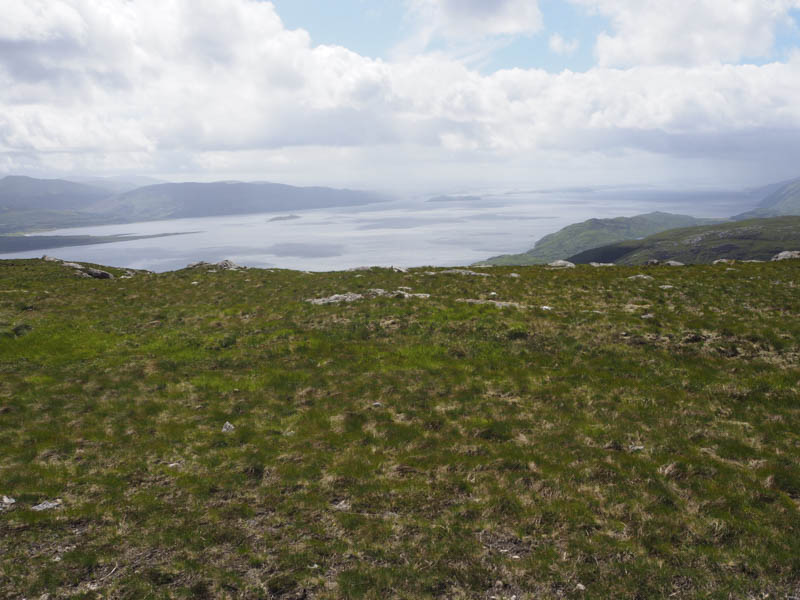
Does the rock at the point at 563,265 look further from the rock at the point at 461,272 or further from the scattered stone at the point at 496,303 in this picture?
the scattered stone at the point at 496,303

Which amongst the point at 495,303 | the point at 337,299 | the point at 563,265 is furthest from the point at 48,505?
the point at 563,265

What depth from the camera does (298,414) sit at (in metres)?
17.7

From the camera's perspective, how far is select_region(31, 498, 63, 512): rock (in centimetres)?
1185

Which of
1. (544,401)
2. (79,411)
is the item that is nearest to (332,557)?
(544,401)

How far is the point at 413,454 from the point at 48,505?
11582 mm

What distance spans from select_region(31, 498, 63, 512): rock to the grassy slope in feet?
→ 0.92

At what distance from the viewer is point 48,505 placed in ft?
39.3

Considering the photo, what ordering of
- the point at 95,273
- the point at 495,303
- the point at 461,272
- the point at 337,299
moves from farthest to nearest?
the point at 95,273 < the point at 461,272 < the point at 337,299 < the point at 495,303

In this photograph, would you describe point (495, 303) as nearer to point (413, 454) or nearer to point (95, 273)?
point (413, 454)

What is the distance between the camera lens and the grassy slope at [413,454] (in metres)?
9.05

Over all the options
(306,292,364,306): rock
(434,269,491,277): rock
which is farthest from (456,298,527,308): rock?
(434,269,491,277): rock

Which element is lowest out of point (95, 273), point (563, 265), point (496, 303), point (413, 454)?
point (413, 454)

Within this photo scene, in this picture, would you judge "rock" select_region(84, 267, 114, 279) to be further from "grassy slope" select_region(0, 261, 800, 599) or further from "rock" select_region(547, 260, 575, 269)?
"rock" select_region(547, 260, 575, 269)

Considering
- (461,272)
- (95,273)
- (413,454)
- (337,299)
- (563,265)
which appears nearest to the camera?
(413,454)
